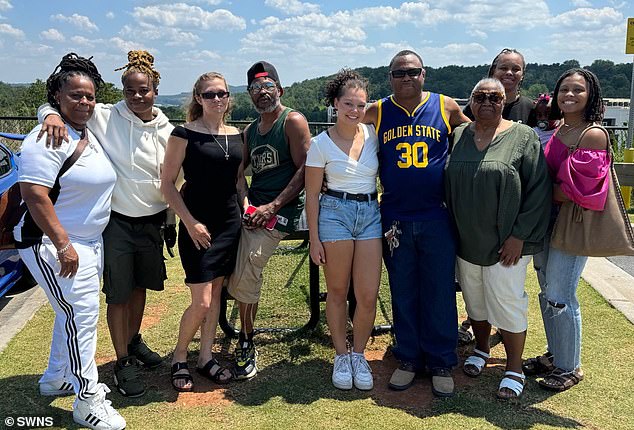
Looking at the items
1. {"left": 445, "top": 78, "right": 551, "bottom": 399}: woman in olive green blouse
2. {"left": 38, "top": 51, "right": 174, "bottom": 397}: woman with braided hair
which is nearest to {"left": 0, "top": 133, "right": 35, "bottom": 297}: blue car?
{"left": 38, "top": 51, "right": 174, "bottom": 397}: woman with braided hair

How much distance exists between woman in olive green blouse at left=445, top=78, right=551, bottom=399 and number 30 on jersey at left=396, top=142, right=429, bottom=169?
156 millimetres

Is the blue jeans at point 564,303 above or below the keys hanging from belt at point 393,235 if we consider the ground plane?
below

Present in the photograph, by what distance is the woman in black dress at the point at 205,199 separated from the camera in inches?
133

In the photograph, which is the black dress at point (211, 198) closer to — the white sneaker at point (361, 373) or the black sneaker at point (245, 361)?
the black sneaker at point (245, 361)

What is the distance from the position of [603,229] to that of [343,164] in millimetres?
1548

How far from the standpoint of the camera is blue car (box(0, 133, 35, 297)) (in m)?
4.80

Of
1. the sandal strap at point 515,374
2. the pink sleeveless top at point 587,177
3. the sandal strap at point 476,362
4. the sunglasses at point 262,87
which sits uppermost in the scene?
the sunglasses at point 262,87

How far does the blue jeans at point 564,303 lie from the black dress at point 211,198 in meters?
1.99

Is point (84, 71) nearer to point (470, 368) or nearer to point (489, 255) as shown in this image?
point (489, 255)

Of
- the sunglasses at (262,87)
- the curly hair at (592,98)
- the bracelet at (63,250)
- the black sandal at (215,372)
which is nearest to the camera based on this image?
the bracelet at (63,250)

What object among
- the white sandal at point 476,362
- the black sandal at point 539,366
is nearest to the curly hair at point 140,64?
the white sandal at point 476,362

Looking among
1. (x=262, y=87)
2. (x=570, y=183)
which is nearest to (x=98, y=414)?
(x=262, y=87)

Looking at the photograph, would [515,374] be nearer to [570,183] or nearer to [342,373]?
[342,373]

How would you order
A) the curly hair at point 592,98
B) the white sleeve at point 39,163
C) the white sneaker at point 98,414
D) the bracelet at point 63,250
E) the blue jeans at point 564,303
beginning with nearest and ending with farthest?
the white sleeve at point 39,163 < the bracelet at point 63,250 < the white sneaker at point 98,414 < the curly hair at point 592,98 < the blue jeans at point 564,303
